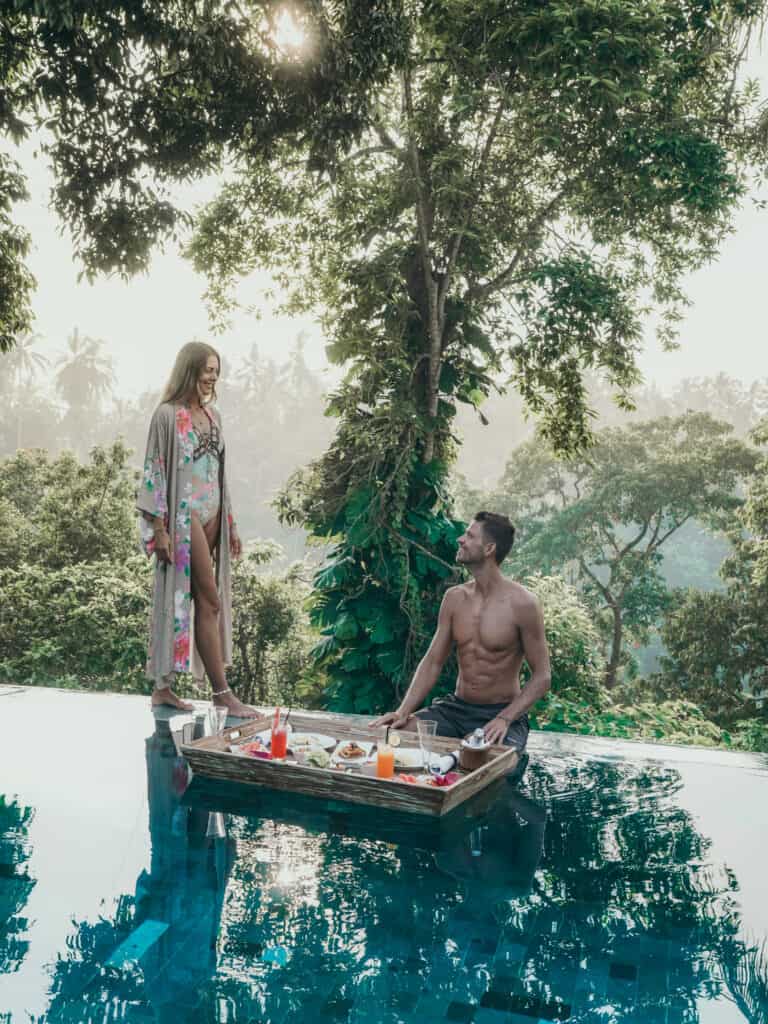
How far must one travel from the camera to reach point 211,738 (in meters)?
2.34

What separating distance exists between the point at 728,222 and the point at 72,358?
1288 inches

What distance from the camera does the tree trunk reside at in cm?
1312

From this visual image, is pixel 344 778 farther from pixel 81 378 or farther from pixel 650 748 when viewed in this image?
pixel 81 378

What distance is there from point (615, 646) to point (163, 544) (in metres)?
11.2

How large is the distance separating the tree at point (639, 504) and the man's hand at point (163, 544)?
1019 centimetres

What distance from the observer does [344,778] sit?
205 centimetres

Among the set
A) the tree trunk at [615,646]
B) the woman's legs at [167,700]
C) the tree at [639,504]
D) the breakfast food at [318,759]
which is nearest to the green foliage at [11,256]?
the woman's legs at [167,700]

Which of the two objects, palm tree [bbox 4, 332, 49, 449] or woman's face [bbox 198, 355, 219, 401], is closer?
woman's face [bbox 198, 355, 219, 401]

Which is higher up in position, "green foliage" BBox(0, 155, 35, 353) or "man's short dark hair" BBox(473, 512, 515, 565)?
"green foliage" BBox(0, 155, 35, 353)

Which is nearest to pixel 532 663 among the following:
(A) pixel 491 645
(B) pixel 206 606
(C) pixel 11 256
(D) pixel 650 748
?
(A) pixel 491 645

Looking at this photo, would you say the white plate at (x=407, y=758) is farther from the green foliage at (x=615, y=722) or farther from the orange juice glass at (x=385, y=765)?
the green foliage at (x=615, y=722)

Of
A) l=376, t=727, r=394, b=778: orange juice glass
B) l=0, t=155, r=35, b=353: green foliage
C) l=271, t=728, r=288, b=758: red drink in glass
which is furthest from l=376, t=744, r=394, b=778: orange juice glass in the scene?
l=0, t=155, r=35, b=353: green foliage

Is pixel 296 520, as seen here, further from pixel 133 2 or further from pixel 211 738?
pixel 211 738

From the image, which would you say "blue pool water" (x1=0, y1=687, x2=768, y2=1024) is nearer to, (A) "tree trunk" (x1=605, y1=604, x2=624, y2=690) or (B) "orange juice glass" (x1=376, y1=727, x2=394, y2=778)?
(B) "orange juice glass" (x1=376, y1=727, x2=394, y2=778)
